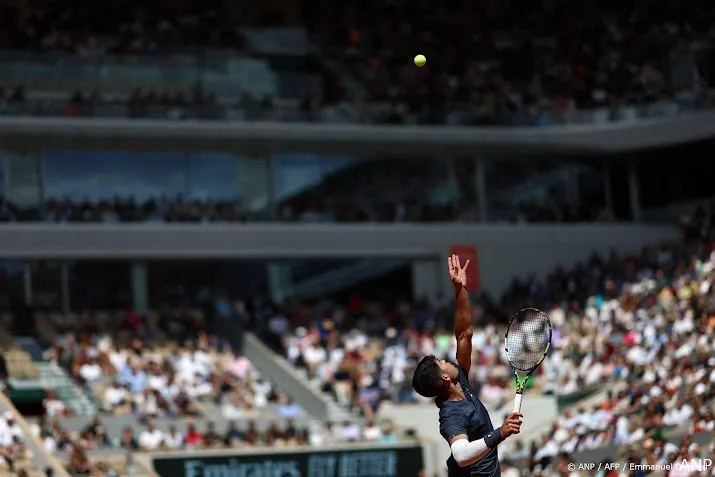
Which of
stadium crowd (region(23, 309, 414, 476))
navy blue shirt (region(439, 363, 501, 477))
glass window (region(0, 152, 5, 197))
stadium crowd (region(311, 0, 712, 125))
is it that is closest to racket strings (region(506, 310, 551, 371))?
navy blue shirt (region(439, 363, 501, 477))

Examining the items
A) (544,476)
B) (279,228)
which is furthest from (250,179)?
(544,476)

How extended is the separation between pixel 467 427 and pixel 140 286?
99.8ft

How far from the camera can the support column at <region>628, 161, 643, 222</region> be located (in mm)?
Result: 45156

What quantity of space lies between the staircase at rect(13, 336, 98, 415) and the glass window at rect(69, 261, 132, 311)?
3.61 m

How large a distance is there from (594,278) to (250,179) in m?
9.60

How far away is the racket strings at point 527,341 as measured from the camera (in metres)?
9.67

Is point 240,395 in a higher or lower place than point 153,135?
lower

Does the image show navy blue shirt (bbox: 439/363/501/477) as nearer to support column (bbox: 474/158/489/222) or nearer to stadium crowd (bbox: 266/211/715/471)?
stadium crowd (bbox: 266/211/715/471)

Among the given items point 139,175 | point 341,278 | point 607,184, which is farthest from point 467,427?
point 607,184

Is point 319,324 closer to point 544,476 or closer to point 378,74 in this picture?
point 378,74

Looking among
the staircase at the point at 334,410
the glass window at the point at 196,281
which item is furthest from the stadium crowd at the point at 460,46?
the staircase at the point at 334,410

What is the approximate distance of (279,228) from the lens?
40500 mm

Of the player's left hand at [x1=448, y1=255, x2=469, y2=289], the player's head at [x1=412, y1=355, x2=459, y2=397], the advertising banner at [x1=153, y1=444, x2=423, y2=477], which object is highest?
the player's left hand at [x1=448, y1=255, x2=469, y2=289]

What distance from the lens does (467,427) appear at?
372 inches
